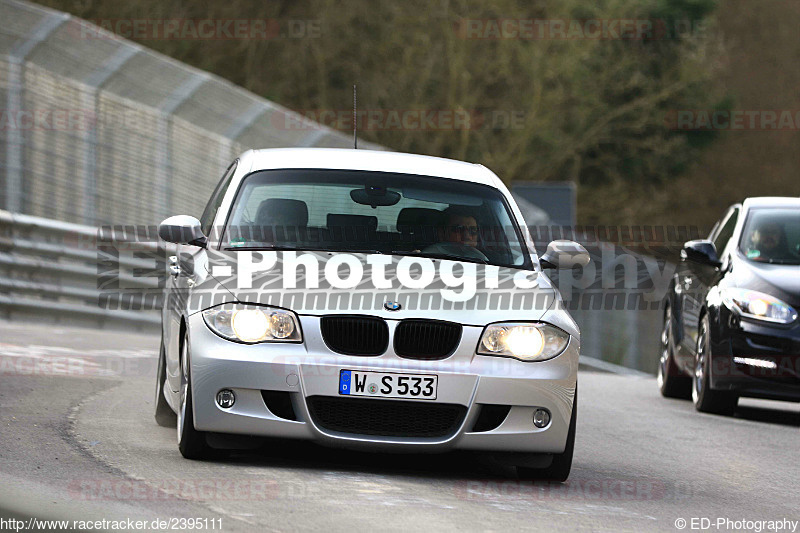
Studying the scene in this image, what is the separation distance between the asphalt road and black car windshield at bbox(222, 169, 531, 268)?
3.56 feet

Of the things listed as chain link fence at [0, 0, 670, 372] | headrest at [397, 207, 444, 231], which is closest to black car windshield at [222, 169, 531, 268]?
headrest at [397, 207, 444, 231]

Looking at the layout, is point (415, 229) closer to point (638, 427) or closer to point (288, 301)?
point (288, 301)

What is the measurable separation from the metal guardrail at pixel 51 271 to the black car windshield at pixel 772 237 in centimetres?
795

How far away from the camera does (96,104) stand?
63.4 ft

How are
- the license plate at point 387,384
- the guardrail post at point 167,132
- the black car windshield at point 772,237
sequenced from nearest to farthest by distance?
the license plate at point 387,384 → the black car windshield at point 772,237 → the guardrail post at point 167,132

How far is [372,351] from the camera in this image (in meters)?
7.61

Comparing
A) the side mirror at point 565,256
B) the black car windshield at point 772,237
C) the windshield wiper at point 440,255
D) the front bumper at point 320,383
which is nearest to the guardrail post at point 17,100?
the black car windshield at point 772,237

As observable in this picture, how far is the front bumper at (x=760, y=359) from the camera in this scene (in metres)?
12.6

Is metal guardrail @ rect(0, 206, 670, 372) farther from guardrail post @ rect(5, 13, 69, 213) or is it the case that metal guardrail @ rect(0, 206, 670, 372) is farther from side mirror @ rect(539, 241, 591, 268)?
side mirror @ rect(539, 241, 591, 268)

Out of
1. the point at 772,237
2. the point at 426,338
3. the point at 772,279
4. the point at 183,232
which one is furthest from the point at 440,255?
the point at 772,237

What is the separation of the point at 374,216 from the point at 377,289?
3.29 feet

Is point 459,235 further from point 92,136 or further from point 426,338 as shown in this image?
point 92,136

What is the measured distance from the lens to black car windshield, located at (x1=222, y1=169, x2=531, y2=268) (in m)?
8.52

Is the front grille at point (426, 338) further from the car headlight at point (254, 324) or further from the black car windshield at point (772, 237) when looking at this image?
the black car windshield at point (772, 237)
